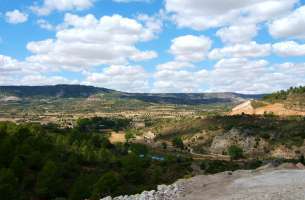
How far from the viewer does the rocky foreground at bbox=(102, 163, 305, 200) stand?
130 feet

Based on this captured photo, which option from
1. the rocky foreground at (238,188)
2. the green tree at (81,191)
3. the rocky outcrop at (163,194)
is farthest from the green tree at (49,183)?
the rocky outcrop at (163,194)

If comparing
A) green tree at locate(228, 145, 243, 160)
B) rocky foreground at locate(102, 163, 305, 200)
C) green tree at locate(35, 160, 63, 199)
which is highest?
rocky foreground at locate(102, 163, 305, 200)

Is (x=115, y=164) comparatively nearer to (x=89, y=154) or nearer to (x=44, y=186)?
(x=89, y=154)

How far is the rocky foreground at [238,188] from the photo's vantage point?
39.7m

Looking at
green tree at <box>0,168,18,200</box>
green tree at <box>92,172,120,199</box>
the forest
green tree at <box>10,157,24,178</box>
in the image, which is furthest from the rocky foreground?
green tree at <box>10,157,24,178</box>

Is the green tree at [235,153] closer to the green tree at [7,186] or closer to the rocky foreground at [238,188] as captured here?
the green tree at [7,186]

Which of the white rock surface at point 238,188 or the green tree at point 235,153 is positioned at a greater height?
the white rock surface at point 238,188

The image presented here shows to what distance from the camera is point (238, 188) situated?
44594 mm

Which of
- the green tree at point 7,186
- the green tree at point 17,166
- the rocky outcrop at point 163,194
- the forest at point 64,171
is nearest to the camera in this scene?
the rocky outcrop at point 163,194

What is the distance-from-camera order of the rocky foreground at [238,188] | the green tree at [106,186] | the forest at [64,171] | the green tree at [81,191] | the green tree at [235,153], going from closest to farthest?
the rocky foreground at [238,188], the green tree at [106,186], the green tree at [81,191], the forest at [64,171], the green tree at [235,153]

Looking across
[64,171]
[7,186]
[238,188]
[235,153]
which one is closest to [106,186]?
[7,186]

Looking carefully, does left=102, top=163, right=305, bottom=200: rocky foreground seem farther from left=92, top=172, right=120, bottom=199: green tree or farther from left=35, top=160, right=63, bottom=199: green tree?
left=35, top=160, right=63, bottom=199: green tree

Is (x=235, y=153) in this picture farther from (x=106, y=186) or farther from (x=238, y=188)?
(x=238, y=188)

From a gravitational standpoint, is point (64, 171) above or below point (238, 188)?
below
